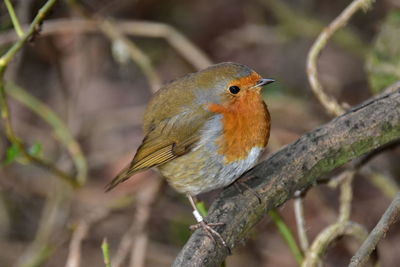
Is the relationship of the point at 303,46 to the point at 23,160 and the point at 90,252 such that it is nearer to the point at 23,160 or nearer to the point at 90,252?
the point at 90,252

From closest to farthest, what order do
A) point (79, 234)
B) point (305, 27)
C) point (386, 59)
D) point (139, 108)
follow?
point (386, 59) → point (79, 234) → point (305, 27) → point (139, 108)

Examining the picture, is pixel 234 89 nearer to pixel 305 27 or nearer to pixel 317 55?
pixel 317 55

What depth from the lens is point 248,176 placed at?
105 inches

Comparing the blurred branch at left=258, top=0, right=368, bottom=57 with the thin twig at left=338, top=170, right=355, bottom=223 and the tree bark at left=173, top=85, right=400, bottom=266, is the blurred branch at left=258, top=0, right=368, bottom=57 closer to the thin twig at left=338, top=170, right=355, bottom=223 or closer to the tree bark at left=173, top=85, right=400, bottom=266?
the thin twig at left=338, top=170, right=355, bottom=223

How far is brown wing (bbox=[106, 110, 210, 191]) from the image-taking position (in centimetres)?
288

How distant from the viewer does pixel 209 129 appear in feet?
9.23

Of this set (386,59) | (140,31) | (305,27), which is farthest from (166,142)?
(305,27)

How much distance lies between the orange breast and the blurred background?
834mm

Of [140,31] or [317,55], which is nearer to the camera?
[317,55]

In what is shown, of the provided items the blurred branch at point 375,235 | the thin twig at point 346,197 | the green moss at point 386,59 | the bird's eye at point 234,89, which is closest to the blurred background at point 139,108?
the green moss at point 386,59

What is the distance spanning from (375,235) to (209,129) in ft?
3.24

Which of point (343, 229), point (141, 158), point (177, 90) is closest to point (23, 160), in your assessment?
point (141, 158)

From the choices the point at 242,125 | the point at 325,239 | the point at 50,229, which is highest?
the point at 50,229

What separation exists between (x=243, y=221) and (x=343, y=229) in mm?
617
